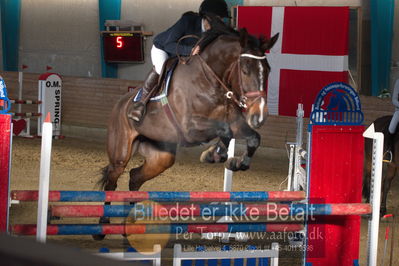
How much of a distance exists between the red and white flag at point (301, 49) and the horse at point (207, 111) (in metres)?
5.03

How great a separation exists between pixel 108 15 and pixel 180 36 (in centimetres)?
831

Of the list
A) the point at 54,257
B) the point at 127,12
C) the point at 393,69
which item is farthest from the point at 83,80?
the point at 54,257

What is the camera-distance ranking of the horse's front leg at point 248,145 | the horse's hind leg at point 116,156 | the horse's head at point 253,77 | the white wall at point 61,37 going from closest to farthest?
1. the horse's head at point 253,77
2. the horse's front leg at point 248,145
3. the horse's hind leg at point 116,156
4. the white wall at point 61,37

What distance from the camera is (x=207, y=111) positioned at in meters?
4.16

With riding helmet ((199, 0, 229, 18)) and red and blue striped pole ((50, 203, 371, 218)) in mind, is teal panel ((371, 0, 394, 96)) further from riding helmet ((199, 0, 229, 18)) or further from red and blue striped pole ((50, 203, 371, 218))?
red and blue striped pole ((50, 203, 371, 218))

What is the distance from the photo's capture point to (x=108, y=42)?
12422mm

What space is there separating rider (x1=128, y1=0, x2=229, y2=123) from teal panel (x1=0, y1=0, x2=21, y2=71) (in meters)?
9.94

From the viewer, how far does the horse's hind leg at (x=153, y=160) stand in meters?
4.62

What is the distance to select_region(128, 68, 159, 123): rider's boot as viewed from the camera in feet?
14.7

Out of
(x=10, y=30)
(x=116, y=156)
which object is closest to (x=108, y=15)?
(x=10, y=30)

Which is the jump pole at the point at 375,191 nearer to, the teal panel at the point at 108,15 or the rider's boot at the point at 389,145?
the rider's boot at the point at 389,145

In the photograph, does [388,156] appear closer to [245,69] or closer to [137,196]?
[245,69]

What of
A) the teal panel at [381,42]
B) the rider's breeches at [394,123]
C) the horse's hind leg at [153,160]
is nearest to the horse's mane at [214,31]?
the horse's hind leg at [153,160]

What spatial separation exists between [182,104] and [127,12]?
27.8ft
